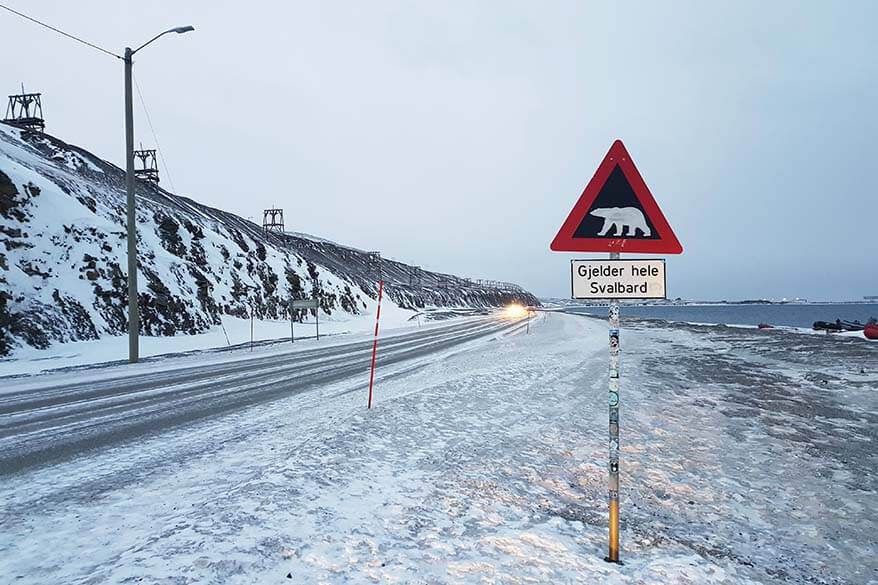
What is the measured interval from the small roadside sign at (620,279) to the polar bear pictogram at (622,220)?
0.23 metres

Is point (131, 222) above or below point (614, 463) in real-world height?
above

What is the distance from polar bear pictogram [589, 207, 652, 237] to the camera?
3443 mm

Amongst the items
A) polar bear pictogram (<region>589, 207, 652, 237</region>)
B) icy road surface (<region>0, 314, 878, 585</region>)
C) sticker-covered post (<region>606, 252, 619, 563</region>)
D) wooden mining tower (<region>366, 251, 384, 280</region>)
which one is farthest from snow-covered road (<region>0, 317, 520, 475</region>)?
wooden mining tower (<region>366, 251, 384, 280</region>)

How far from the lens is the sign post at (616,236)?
335 cm

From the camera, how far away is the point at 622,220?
346cm

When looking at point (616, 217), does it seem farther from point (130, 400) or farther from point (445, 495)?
point (130, 400)

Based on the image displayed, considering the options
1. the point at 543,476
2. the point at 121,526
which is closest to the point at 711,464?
the point at 543,476

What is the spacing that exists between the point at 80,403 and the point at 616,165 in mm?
9239

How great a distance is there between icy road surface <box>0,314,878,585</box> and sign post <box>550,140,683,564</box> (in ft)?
3.20

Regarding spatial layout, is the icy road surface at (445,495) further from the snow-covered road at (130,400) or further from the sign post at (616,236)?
the sign post at (616,236)

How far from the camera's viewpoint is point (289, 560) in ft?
10.0

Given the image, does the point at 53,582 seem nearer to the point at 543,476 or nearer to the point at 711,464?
the point at 543,476

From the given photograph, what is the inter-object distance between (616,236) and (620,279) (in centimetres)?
33

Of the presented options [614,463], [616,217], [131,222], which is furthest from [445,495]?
[131,222]
